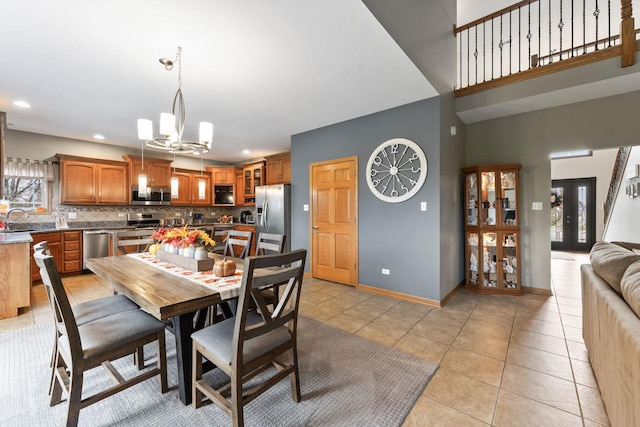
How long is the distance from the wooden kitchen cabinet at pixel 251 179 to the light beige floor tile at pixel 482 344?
5104mm

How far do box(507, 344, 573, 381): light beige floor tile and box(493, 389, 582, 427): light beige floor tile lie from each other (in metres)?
0.46

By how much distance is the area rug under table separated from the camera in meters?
1.55

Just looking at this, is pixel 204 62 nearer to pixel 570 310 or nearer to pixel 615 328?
pixel 615 328

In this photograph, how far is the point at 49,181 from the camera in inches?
194

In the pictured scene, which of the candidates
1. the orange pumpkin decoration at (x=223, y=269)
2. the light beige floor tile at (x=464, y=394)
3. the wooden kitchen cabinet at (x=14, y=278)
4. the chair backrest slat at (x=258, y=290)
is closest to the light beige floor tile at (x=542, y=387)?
the light beige floor tile at (x=464, y=394)

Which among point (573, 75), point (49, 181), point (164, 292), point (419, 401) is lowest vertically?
point (419, 401)

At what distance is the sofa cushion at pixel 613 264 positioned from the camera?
1652 millimetres

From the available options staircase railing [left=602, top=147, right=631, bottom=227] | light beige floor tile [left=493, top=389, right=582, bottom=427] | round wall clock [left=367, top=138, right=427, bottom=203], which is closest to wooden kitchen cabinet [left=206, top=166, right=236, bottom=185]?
round wall clock [left=367, top=138, right=427, bottom=203]

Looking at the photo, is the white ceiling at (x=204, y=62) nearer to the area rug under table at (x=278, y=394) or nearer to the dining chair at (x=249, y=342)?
the dining chair at (x=249, y=342)

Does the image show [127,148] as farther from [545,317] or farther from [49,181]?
[545,317]

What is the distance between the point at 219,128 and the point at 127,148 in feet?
8.93

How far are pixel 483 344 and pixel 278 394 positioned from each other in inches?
72.0

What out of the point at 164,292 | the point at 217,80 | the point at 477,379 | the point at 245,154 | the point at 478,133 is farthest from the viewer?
the point at 245,154

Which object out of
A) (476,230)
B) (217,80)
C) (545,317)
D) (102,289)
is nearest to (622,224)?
(476,230)
